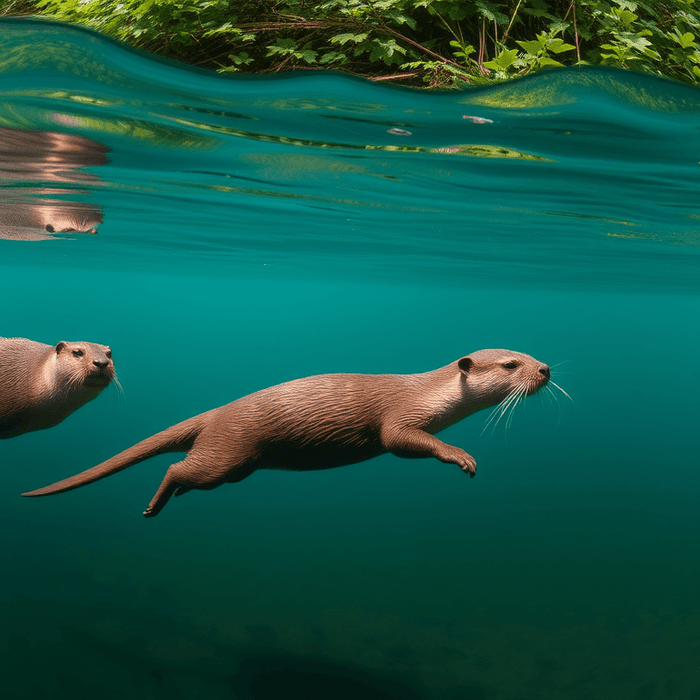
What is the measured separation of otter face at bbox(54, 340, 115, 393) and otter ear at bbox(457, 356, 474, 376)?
8.78ft

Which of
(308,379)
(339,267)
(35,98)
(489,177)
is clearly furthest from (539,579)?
(35,98)

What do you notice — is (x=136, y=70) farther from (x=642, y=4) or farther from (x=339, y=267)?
(x=339, y=267)

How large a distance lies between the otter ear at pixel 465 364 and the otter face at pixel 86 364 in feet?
8.78

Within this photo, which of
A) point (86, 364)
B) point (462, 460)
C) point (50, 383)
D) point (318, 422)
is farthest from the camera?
point (50, 383)

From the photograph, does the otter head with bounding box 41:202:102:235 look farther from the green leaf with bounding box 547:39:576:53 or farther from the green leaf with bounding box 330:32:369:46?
the green leaf with bounding box 547:39:576:53

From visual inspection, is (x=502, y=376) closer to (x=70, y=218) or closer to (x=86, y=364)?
(x=86, y=364)

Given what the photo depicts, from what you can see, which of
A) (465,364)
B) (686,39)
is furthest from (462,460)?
(686,39)

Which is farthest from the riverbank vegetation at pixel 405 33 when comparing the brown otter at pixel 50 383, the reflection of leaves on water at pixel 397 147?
the brown otter at pixel 50 383

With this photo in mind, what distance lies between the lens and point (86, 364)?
4.65 metres

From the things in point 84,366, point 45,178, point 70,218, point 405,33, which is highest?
point 405,33

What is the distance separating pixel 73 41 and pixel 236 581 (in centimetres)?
1384

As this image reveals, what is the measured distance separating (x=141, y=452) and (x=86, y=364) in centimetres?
120

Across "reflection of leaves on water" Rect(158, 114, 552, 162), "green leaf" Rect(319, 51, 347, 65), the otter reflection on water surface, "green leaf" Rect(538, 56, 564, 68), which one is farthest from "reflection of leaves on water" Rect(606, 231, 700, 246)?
the otter reflection on water surface

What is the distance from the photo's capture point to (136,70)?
3.96 m
